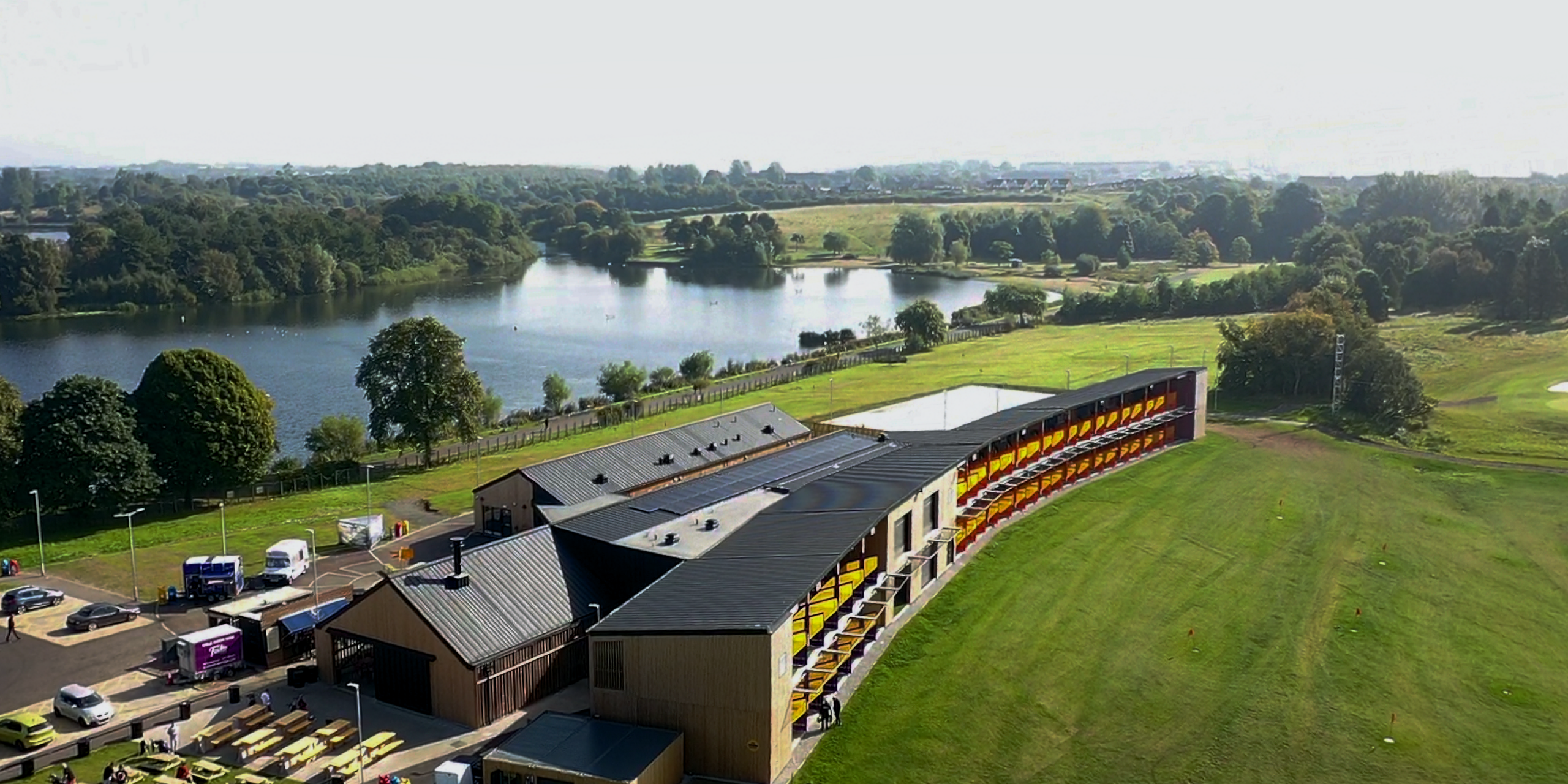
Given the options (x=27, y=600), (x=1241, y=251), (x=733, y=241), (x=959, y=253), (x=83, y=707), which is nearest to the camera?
(x=83, y=707)

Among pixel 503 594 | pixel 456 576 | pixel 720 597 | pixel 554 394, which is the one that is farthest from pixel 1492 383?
pixel 456 576

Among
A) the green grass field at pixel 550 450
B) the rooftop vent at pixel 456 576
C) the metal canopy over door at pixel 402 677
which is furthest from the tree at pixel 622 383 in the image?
the metal canopy over door at pixel 402 677

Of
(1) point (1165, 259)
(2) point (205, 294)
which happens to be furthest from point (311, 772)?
(1) point (1165, 259)

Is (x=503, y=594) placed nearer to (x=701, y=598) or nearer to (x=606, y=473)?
(x=701, y=598)

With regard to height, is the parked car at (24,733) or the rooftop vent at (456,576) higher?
the rooftop vent at (456,576)

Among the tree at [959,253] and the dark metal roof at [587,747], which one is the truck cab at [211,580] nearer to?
the dark metal roof at [587,747]
